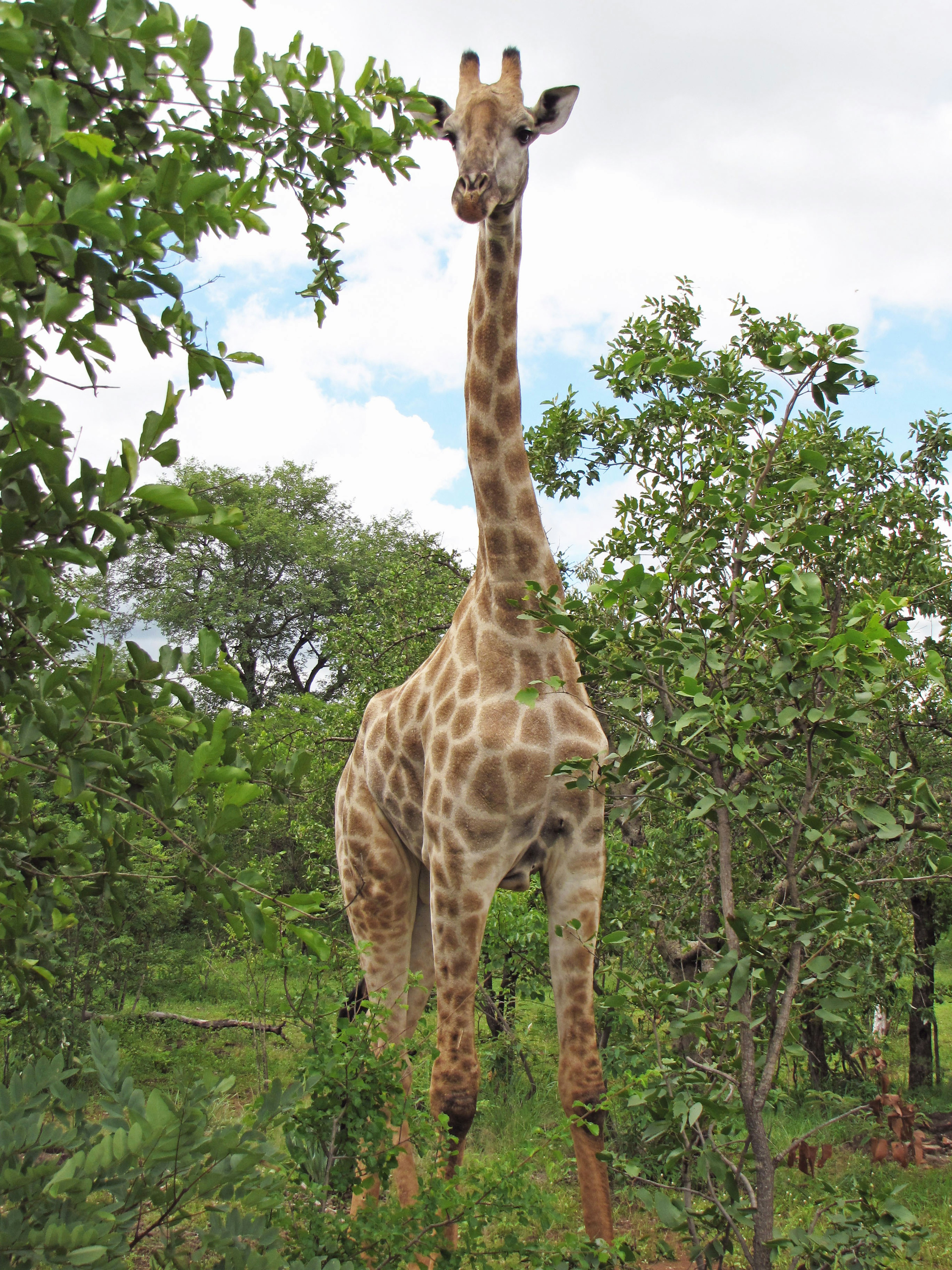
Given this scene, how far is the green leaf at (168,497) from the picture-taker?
5.23 ft

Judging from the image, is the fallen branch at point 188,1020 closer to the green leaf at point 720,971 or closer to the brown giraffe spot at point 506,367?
the brown giraffe spot at point 506,367

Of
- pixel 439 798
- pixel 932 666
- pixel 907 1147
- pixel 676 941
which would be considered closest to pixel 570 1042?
pixel 439 798

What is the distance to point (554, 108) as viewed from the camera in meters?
3.80

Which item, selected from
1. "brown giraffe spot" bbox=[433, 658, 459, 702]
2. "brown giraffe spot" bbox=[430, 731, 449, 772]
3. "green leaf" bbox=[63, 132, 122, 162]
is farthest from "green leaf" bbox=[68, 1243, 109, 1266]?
"brown giraffe spot" bbox=[433, 658, 459, 702]

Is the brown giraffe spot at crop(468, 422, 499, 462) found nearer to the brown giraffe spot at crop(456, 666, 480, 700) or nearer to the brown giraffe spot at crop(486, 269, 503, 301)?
the brown giraffe spot at crop(486, 269, 503, 301)

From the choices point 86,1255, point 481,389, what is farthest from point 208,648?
point 481,389

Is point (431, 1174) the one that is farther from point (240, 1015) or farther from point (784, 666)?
point (240, 1015)

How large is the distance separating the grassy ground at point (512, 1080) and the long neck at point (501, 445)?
1.86 metres

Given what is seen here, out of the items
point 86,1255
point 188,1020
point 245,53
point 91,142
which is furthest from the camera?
point 188,1020

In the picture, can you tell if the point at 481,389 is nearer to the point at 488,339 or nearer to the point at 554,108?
the point at 488,339

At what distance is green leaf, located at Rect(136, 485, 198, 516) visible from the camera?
1.59 meters

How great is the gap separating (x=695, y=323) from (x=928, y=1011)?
17.0 ft

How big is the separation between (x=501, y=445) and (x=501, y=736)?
1210 mm

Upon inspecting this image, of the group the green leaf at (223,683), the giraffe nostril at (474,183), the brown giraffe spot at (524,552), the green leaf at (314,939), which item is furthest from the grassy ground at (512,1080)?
the giraffe nostril at (474,183)
